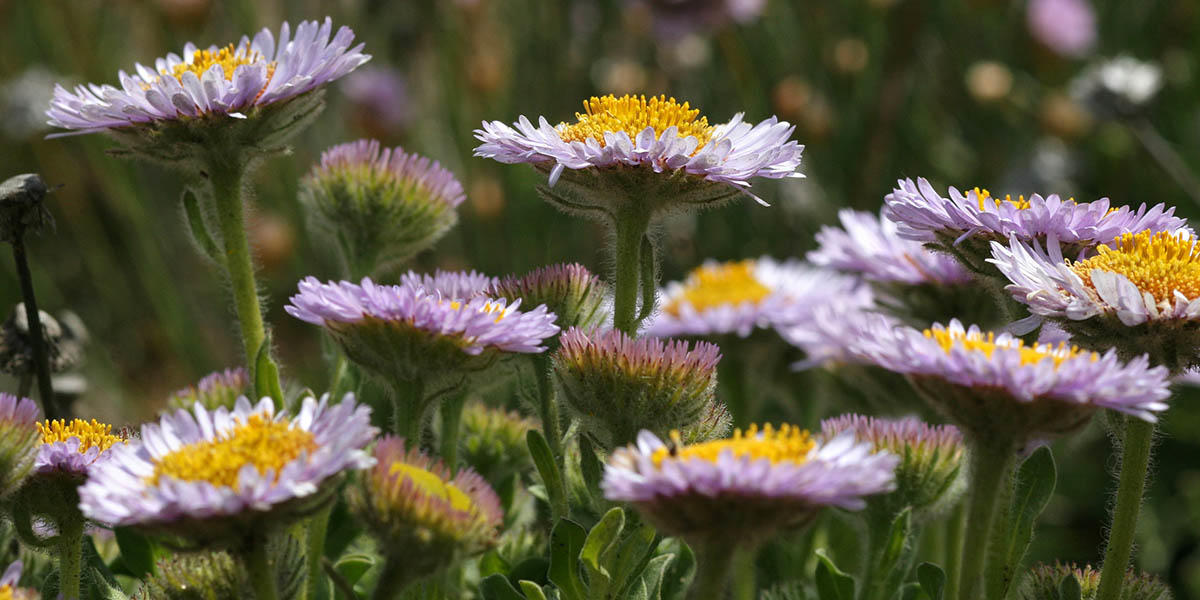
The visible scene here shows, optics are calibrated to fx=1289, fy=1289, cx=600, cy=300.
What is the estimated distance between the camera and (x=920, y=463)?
141 centimetres

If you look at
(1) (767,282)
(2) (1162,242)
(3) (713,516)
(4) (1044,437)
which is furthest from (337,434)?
(1) (767,282)

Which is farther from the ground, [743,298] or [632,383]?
[743,298]

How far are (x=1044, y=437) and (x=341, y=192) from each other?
96 centimetres

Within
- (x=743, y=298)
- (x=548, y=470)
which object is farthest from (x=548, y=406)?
(x=743, y=298)

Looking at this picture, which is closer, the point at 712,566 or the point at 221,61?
the point at 712,566

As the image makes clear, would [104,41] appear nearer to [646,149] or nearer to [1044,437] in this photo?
[646,149]

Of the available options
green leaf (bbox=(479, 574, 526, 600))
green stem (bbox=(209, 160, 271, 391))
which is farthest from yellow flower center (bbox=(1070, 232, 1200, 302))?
green stem (bbox=(209, 160, 271, 391))

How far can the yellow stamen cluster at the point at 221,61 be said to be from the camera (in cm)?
153

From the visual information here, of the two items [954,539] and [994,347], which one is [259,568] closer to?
[994,347]

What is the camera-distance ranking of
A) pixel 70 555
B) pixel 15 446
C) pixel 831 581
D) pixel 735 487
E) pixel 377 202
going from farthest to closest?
1. pixel 377 202
2. pixel 831 581
3. pixel 70 555
4. pixel 15 446
5. pixel 735 487

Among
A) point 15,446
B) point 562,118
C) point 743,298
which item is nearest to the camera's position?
point 15,446

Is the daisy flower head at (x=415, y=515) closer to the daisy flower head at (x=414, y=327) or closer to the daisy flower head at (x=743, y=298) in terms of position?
the daisy flower head at (x=414, y=327)

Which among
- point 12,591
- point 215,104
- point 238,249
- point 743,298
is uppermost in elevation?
point 743,298

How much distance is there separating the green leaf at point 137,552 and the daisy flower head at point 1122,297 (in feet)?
3.29
